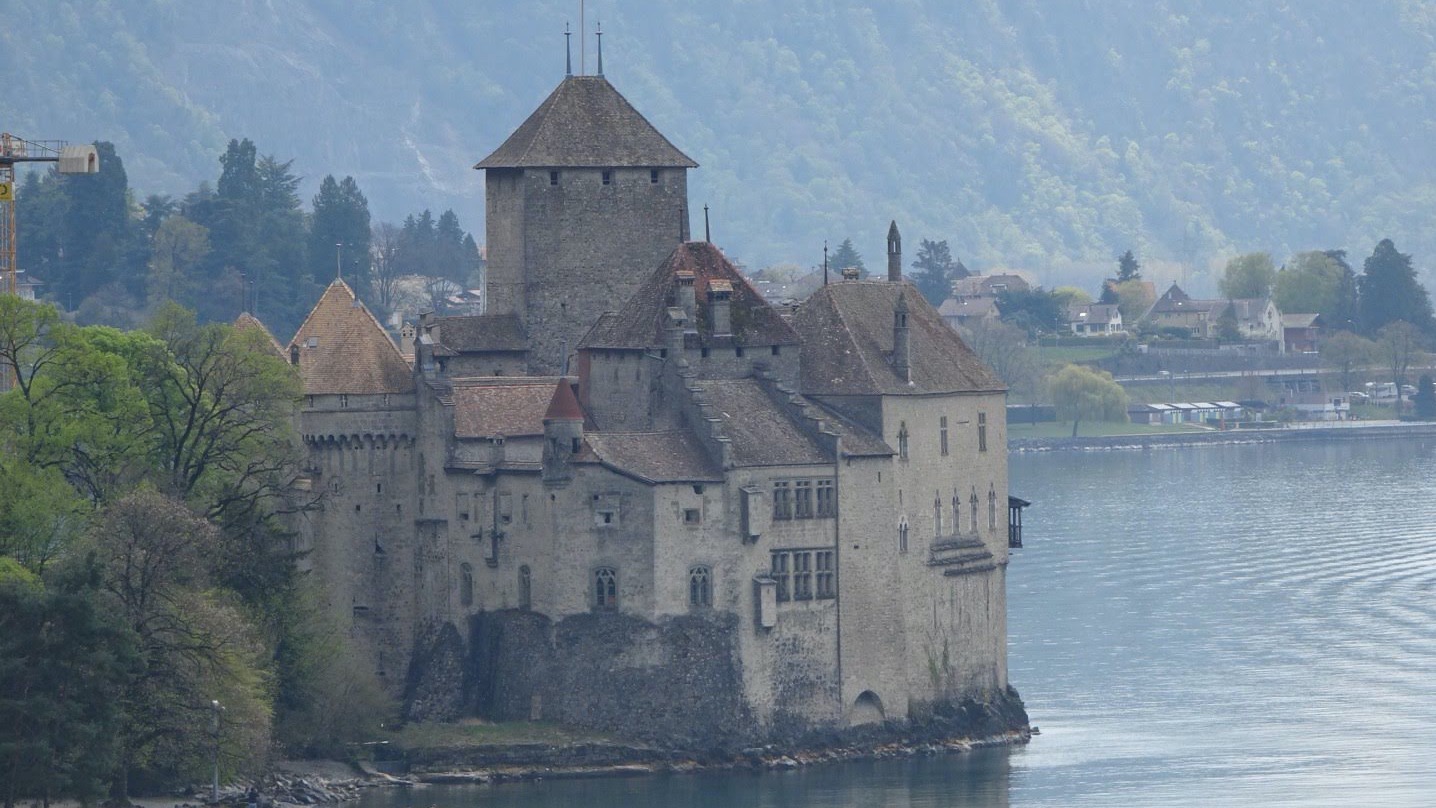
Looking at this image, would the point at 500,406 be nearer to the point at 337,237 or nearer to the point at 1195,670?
the point at 1195,670

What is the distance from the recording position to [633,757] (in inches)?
3597

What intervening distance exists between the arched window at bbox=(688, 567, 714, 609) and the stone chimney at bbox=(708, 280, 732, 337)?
23.6 feet

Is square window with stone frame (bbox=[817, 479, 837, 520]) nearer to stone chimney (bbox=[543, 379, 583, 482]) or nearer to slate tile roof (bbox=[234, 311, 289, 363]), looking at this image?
stone chimney (bbox=[543, 379, 583, 482])

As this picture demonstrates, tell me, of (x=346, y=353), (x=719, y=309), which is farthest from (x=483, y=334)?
(x=719, y=309)

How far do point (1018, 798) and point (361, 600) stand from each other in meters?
17.5

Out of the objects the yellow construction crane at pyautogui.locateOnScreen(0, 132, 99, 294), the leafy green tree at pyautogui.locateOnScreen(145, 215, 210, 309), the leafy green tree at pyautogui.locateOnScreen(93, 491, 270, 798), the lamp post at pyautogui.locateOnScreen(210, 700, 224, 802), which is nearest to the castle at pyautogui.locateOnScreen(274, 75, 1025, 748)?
the yellow construction crane at pyautogui.locateOnScreen(0, 132, 99, 294)

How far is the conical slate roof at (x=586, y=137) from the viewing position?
3991 inches

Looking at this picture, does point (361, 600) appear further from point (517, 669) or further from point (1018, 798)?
point (1018, 798)

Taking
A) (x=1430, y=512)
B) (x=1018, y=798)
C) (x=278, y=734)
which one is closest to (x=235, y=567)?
(x=278, y=734)

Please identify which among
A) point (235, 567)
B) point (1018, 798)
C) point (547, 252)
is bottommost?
point (1018, 798)

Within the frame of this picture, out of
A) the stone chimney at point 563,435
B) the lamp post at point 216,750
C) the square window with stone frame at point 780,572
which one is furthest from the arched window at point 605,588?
the lamp post at point 216,750

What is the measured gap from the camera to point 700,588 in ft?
301

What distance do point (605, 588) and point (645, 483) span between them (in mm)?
2763

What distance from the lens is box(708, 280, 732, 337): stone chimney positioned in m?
96.1
